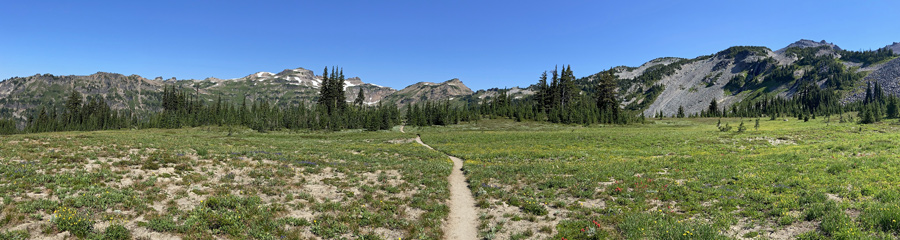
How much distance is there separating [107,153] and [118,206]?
13837 mm

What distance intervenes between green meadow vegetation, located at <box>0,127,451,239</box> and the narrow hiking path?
1.77 ft

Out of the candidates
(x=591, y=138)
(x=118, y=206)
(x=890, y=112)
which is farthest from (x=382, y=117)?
(x=890, y=112)

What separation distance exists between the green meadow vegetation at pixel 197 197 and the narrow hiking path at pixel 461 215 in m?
0.54

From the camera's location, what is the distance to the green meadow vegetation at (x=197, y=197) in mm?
12594

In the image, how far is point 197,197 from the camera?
54.9ft

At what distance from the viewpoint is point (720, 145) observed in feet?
130

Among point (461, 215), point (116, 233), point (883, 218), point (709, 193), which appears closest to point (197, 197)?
point (116, 233)

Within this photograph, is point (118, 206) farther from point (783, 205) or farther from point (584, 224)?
point (783, 205)

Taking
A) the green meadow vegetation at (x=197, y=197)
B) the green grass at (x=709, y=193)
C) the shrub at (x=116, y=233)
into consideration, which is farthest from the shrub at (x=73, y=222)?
the green grass at (x=709, y=193)

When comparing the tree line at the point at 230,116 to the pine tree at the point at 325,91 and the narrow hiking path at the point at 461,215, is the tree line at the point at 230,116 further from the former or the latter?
the narrow hiking path at the point at 461,215

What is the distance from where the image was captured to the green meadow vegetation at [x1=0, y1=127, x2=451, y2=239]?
41.3ft

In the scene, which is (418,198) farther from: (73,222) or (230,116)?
(230,116)

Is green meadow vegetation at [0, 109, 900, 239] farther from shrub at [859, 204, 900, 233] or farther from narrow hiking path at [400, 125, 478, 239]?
narrow hiking path at [400, 125, 478, 239]

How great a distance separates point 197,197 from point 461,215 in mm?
13135
